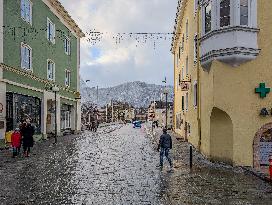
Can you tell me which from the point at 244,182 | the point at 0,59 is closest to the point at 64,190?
the point at 244,182

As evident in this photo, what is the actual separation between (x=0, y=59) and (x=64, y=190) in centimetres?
1342

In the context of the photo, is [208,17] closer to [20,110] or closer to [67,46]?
[20,110]

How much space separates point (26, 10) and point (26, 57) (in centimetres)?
335

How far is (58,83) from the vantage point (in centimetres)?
3481

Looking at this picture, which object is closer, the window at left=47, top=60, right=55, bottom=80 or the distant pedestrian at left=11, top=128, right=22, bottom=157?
the distant pedestrian at left=11, top=128, right=22, bottom=157

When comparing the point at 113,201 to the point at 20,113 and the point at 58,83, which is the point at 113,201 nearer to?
the point at 20,113

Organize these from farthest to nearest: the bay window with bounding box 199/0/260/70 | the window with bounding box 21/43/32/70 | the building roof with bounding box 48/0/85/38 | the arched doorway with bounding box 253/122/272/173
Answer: the building roof with bounding box 48/0/85/38, the window with bounding box 21/43/32/70, the arched doorway with bounding box 253/122/272/173, the bay window with bounding box 199/0/260/70

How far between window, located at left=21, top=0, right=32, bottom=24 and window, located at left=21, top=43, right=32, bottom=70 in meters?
1.96

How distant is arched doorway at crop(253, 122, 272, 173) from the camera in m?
15.9

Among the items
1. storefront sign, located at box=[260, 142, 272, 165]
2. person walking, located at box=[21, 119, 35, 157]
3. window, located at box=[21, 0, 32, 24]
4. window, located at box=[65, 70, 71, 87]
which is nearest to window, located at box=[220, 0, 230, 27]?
storefront sign, located at box=[260, 142, 272, 165]

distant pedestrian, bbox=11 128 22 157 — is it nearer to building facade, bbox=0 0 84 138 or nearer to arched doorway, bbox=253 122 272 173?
building facade, bbox=0 0 84 138

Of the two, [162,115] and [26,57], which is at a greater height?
[26,57]

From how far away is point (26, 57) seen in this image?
2644cm

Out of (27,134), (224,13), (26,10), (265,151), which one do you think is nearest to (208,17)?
(224,13)
